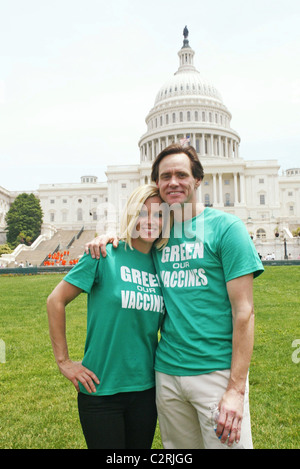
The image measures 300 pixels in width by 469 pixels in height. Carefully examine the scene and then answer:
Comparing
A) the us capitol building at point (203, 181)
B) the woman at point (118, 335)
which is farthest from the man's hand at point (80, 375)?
the us capitol building at point (203, 181)

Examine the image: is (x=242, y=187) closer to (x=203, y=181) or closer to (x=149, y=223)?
(x=203, y=181)

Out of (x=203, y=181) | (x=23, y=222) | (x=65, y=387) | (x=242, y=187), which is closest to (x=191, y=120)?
(x=203, y=181)

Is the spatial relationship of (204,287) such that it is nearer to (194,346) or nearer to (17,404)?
(194,346)

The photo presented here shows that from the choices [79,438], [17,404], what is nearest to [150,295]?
[79,438]

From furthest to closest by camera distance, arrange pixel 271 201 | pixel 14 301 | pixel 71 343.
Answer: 1. pixel 271 201
2. pixel 14 301
3. pixel 71 343

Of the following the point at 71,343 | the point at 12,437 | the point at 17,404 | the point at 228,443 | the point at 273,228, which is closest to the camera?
the point at 228,443

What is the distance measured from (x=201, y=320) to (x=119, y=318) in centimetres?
60

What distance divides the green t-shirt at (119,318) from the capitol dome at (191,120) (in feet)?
255

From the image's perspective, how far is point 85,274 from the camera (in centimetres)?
302

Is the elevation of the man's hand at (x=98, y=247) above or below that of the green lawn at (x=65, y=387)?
above

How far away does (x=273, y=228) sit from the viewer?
61812mm

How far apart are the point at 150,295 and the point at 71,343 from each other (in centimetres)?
631

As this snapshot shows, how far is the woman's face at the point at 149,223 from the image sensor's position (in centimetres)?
318

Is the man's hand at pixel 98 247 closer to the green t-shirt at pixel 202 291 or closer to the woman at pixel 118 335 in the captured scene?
the woman at pixel 118 335
